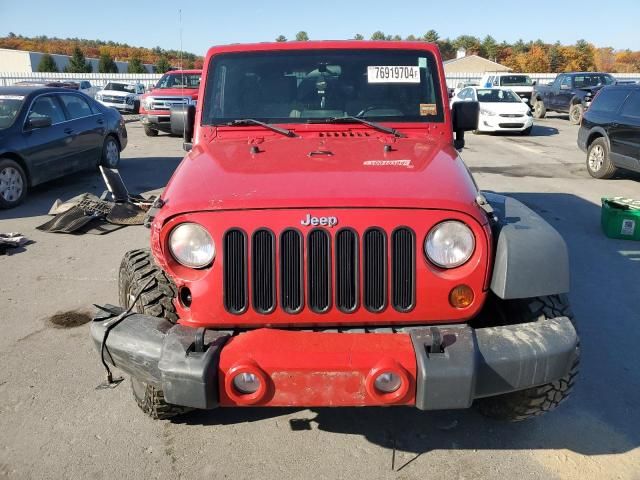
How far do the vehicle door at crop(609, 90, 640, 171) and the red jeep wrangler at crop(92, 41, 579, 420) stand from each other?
7.38 meters

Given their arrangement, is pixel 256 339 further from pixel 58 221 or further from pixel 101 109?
pixel 101 109

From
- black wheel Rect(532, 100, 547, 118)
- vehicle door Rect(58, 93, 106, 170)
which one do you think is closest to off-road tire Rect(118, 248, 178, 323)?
vehicle door Rect(58, 93, 106, 170)

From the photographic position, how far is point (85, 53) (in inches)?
2643

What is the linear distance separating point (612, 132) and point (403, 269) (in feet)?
29.1

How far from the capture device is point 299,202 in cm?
250

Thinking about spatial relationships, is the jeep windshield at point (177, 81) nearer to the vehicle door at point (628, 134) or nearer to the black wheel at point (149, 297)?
the vehicle door at point (628, 134)

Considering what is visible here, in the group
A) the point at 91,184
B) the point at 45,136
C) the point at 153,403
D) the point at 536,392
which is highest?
the point at 45,136

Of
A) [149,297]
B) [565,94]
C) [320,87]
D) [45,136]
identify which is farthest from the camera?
[565,94]

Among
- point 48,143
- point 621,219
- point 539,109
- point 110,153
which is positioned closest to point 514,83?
point 539,109

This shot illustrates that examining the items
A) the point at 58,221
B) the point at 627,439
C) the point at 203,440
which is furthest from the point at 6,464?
the point at 58,221

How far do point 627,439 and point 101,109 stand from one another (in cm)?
1006

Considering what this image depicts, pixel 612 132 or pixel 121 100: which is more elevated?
pixel 612 132

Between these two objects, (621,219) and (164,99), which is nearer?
(621,219)

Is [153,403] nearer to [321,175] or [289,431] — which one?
[289,431]
